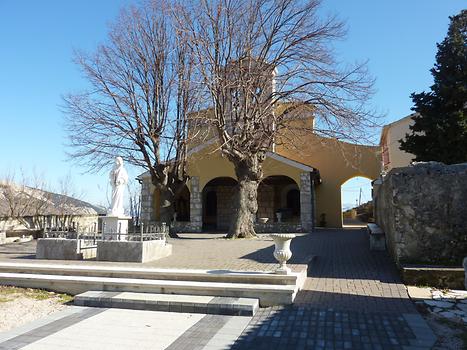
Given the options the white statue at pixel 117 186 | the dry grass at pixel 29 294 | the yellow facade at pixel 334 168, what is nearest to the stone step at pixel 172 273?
the dry grass at pixel 29 294

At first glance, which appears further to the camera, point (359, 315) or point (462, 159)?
point (462, 159)

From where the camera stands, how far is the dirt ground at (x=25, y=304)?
6100mm

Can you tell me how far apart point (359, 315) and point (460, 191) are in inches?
165

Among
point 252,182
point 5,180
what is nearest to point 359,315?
point 252,182

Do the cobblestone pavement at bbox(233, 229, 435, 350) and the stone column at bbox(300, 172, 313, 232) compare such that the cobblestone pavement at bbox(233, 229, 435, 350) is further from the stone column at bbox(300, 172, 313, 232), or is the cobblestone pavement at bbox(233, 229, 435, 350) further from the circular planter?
the stone column at bbox(300, 172, 313, 232)

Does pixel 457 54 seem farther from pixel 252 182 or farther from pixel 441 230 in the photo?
pixel 441 230

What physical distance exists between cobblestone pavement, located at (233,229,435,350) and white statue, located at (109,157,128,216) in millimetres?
6671

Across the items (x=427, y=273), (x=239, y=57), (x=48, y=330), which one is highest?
(x=239, y=57)

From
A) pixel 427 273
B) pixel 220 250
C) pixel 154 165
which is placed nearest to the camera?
pixel 427 273

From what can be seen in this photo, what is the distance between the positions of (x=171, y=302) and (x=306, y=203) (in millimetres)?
15238

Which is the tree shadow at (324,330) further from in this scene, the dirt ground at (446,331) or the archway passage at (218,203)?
the archway passage at (218,203)

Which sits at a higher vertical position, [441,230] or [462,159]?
[462,159]

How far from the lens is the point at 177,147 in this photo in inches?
717

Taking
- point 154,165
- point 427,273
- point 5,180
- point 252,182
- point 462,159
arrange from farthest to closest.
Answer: point 5,180
point 154,165
point 252,182
point 462,159
point 427,273
